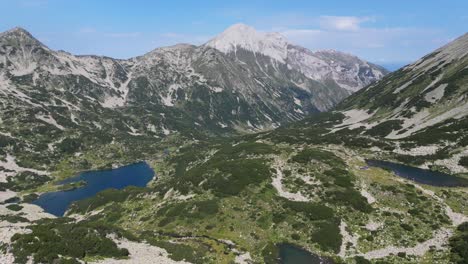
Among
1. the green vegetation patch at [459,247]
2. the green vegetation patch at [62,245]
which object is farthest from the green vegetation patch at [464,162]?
the green vegetation patch at [62,245]

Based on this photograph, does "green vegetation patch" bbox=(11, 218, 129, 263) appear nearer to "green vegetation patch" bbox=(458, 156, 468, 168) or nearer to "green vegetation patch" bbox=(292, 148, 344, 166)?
"green vegetation patch" bbox=(292, 148, 344, 166)

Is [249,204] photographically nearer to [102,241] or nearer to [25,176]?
[102,241]

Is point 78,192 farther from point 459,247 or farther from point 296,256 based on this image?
point 459,247

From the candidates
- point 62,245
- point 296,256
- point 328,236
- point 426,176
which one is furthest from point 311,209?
point 426,176

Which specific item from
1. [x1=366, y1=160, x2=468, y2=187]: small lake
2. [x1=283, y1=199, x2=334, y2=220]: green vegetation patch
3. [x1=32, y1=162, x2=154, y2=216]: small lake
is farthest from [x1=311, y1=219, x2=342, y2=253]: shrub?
[x1=32, y1=162, x2=154, y2=216]: small lake

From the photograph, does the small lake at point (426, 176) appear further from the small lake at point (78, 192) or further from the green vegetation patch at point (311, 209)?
the small lake at point (78, 192)

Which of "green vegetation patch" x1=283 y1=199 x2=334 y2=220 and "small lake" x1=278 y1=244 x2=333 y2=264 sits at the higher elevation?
"green vegetation patch" x1=283 y1=199 x2=334 y2=220

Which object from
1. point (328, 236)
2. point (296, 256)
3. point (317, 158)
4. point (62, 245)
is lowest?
point (296, 256)
